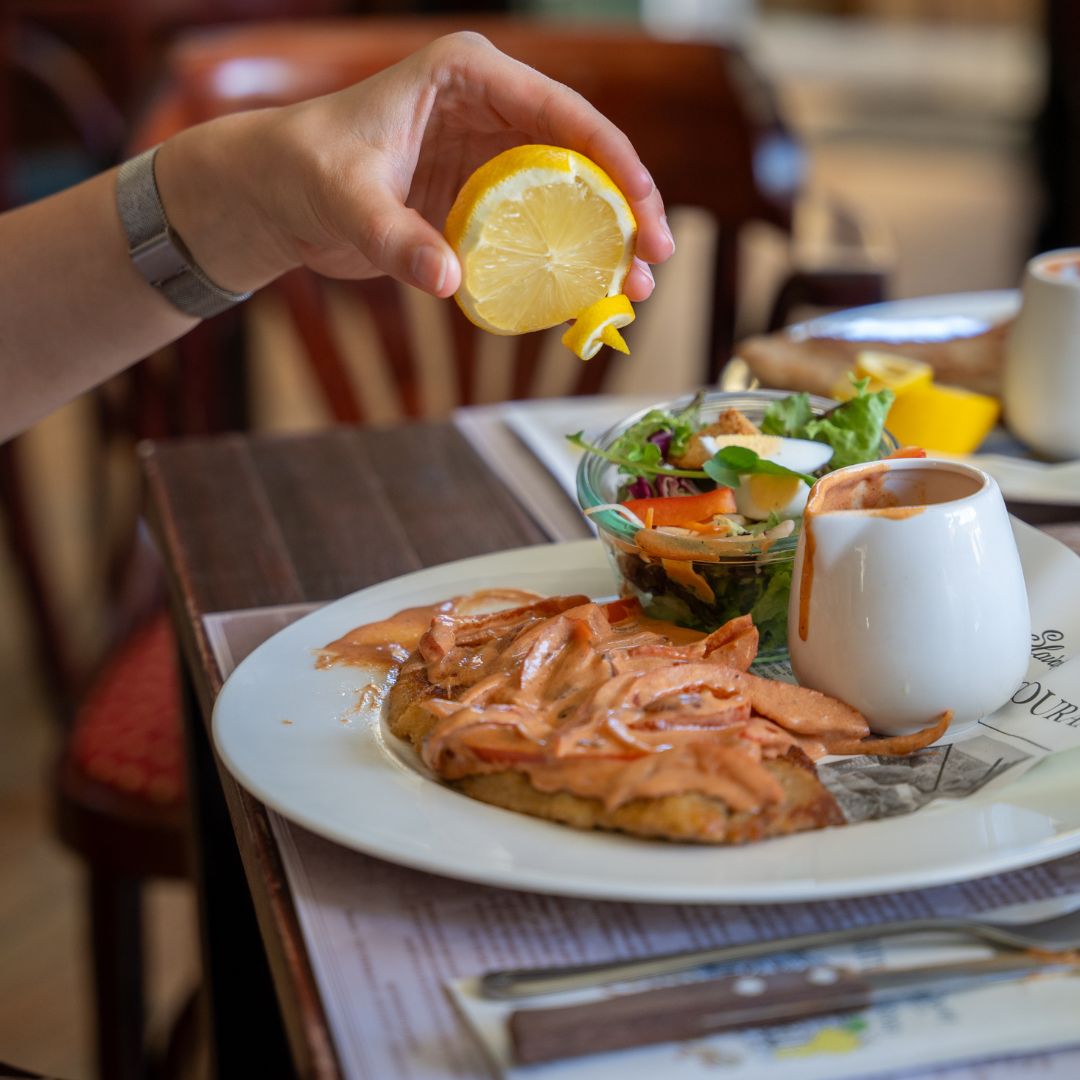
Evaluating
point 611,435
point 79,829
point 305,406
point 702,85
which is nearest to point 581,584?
point 611,435

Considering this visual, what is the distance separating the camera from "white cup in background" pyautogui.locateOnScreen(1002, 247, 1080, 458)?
1085mm

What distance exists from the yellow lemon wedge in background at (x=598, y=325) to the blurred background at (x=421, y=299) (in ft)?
Answer: 1.45

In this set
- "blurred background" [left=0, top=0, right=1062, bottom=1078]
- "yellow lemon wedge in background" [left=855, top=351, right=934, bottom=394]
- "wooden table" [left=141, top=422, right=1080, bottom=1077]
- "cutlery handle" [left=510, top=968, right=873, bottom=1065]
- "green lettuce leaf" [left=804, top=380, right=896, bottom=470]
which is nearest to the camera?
"cutlery handle" [left=510, top=968, right=873, bottom=1065]

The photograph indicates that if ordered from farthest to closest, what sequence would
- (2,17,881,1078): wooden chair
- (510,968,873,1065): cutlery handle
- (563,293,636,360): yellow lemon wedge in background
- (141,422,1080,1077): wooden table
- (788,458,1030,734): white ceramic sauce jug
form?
(2,17,881,1078): wooden chair
(141,422,1080,1077): wooden table
(563,293,636,360): yellow lemon wedge in background
(788,458,1030,734): white ceramic sauce jug
(510,968,873,1065): cutlery handle

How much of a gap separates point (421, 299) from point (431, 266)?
356cm

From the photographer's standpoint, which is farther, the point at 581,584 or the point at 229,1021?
the point at 229,1021

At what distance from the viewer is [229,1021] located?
3.49 feet

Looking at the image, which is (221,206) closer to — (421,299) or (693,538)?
(693,538)

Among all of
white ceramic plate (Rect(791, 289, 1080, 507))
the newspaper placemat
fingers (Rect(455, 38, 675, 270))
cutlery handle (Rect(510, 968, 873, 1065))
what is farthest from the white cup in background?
cutlery handle (Rect(510, 968, 873, 1065))

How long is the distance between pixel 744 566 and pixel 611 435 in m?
0.18

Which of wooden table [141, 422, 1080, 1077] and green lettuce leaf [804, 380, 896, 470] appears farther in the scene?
wooden table [141, 422, 1080, 1077]

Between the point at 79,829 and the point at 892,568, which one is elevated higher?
the point at 892,568

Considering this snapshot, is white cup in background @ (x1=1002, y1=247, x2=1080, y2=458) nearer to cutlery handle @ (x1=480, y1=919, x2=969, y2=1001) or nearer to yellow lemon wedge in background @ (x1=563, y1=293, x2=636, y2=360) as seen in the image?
yellow lemon wedge in background @ (x1=563, y1=293, x2=636, y2=360)

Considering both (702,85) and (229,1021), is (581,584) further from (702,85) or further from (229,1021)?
(702,85)
